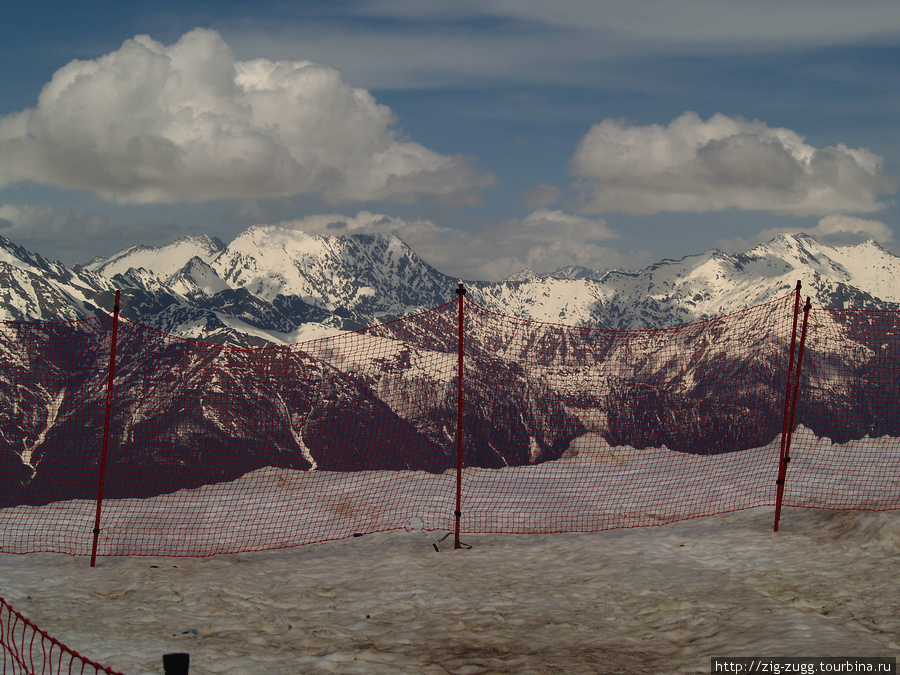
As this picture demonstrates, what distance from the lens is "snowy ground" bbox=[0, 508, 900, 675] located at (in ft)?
28.6

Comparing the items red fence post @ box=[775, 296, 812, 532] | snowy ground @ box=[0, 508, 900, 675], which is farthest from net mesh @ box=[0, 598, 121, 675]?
red fence post @ box=[775, 296, 812, 532]

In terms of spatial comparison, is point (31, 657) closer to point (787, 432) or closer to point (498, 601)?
point (498, 601)

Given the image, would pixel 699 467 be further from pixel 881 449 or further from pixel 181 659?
pixel 181 659

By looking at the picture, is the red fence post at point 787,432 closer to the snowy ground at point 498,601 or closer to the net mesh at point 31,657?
the snowy ground at point 498,601

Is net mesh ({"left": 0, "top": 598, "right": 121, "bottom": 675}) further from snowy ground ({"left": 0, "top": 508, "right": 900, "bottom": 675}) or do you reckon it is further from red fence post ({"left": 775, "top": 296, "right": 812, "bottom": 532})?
red fence post ({"left": 775, "top": 296, "right": 812, "bottom": 532})

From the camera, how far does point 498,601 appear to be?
428 inches

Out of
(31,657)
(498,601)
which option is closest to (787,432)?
(498,601)

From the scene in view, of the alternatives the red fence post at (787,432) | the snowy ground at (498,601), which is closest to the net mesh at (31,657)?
the snowy ground at (498,601)

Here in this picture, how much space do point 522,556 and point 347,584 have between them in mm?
3383

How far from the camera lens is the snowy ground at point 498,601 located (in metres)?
8.71

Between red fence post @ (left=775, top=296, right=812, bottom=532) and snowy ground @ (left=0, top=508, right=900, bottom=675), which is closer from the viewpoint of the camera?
snowy ground @ (left=0, top=508, right=900, bottom=675)

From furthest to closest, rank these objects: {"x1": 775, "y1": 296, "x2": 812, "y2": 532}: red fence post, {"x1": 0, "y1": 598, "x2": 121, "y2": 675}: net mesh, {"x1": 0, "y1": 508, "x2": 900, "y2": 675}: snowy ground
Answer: {"x1": 775, "y1": 296, "x2": 812, "y2": 532}: red fence post < {"x1": 0, "y1": 508, "x2": 900, "y2": 675}: snowy ground < {"x1": 0, "y1": 598, "x2": 121, "y2": 675}: net mesh

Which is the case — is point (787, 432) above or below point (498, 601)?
above

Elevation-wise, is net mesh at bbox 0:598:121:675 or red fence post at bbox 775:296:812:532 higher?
red fence post at bbox 775:296:812:532
